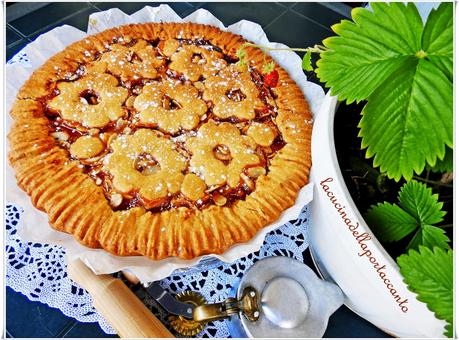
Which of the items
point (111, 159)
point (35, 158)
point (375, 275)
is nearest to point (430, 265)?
point (375, 275)

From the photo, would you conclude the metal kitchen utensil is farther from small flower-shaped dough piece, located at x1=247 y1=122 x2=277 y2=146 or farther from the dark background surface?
the dark background surface

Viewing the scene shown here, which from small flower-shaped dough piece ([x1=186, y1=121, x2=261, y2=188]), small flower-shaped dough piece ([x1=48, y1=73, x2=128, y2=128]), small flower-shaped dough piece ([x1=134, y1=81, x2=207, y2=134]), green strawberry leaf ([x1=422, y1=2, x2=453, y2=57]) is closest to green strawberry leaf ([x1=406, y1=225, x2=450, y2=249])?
green strawberry leaf ([x1=422, y1=2, x2=453, y2=57])

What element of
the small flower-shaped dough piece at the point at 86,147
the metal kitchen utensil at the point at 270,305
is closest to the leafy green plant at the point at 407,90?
the metal kitchen utensil at the point at 270,305

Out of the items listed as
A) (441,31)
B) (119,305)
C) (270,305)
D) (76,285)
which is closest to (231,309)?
(270,305)

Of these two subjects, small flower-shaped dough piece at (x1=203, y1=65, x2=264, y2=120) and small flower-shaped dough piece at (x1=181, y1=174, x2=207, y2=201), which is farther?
small flower-shaped dough piece at (x1=203, y1=65, x2=264, y2=120)

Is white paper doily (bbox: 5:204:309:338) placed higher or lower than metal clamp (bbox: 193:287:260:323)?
lower

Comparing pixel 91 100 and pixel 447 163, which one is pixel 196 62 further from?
pixel 447 163

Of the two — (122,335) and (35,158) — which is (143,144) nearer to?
(35,158)
